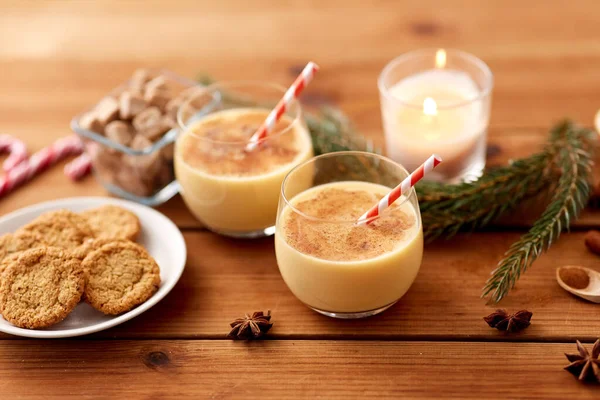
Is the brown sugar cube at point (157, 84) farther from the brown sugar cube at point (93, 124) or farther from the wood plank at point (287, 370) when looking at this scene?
the wood plank at point (287, 370)

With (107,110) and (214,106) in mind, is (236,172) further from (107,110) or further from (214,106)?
(107,110)

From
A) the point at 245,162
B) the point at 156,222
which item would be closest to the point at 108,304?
Result: the point at 156,222

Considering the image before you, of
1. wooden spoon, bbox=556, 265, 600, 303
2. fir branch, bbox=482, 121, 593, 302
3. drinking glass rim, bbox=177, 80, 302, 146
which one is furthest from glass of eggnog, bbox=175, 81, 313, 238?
wooden spoon, bbox=556, 265, 600, 303

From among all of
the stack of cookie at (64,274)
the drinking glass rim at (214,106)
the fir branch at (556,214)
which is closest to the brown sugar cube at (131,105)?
the drinking glass rim at (214,106)

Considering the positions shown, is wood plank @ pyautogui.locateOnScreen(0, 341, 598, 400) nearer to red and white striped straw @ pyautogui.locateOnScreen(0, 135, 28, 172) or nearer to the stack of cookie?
the stack of cookie

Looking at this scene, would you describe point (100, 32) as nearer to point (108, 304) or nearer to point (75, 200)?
point (75, 200)
